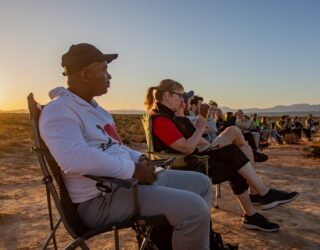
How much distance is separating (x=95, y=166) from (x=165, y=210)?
50 centimetres

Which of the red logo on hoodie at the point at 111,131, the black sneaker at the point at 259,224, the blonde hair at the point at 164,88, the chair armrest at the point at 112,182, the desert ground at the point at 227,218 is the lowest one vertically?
the desert ground at the point at 227,218

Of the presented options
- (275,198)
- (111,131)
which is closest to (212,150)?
(275,198)

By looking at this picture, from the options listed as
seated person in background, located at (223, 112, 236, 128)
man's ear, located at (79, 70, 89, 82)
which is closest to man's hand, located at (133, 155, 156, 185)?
man's ear, located at (79, 70, 89, 82)

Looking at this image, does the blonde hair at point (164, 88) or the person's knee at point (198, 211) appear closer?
the person's knee at point (198, 211)

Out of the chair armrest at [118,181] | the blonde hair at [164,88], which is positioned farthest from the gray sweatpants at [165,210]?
the blonde hair at [164,88]

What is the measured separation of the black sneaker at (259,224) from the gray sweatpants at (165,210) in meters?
2.00

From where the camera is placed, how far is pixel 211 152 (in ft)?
14.3

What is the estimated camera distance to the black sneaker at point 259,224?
4.29 meters

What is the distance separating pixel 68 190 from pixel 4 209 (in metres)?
3.77

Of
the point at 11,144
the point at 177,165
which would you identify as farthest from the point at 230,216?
the point at 11,144

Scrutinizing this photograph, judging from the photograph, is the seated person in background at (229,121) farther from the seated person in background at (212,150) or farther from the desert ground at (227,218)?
the seated person in background at (212,150)

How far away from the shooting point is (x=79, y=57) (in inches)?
103

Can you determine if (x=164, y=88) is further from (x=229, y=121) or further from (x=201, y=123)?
(x=229, y=121)

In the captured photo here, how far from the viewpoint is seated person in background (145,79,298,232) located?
3.94m
